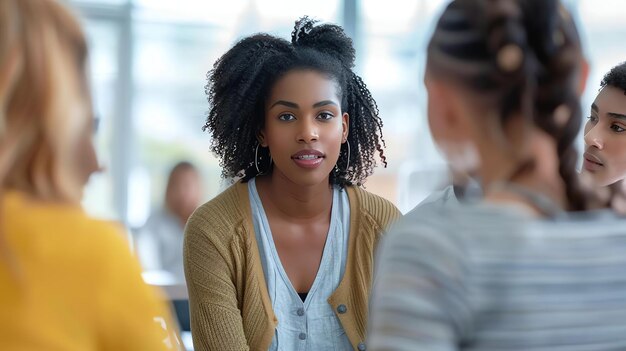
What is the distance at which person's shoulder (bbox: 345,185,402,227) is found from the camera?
2562mm

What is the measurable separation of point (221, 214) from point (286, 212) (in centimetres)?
19

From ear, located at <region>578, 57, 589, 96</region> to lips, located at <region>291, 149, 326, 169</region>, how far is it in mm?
1261

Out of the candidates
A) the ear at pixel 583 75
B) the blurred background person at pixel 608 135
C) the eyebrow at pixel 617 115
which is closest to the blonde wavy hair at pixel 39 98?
the ear at pixel 583 75

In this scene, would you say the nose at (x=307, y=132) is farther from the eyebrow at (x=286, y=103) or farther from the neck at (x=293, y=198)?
the neck at (x=293, y=198)

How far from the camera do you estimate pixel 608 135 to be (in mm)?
2543

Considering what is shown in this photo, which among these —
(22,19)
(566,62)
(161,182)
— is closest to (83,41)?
(22,19)

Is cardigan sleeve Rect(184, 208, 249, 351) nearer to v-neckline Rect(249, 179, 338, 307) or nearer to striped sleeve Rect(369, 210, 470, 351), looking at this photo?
v-neckline Rect(249, 179, 338, 307)

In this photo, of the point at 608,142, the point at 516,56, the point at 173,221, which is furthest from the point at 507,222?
the point at 173,221

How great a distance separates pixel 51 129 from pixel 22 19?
14 centimetres

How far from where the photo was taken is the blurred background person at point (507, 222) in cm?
101

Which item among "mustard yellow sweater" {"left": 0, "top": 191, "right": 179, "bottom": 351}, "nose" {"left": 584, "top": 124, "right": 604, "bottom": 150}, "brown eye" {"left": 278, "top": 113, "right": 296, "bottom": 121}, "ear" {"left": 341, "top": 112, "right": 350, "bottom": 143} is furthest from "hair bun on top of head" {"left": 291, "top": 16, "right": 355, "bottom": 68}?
"mustard yellow sweater" {"left": 0, "top": 191, "right": 179, "bottom": 351}

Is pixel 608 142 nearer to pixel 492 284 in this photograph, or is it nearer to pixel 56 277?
pixel 492 284

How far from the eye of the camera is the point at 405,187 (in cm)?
648

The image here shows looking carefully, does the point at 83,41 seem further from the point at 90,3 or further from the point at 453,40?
the point at 90,3
